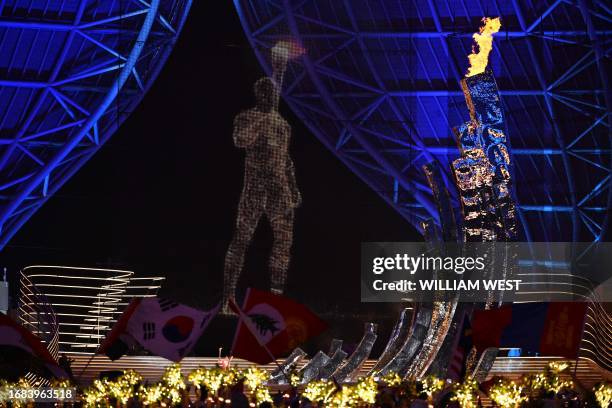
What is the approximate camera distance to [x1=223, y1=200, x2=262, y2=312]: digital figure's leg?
99.4ft

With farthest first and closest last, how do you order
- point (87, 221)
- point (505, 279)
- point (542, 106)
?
point (542, 106) → point (87, 221) → point (505, 279)

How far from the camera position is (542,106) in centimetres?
3588

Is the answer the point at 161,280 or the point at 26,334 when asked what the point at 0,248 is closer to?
the point at 161,280

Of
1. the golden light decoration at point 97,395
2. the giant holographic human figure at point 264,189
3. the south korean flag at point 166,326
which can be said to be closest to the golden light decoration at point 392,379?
the south korean flag at point 166,326

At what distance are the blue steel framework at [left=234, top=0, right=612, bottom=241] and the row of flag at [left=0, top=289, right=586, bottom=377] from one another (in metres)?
15.6

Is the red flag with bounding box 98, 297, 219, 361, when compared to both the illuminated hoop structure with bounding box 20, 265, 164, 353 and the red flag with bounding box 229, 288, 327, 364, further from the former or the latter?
the illuminated hoop structure with bounding box 20, 265, 164, 353

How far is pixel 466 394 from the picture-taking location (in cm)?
1725

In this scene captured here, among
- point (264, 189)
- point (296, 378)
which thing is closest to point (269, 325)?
point (296, 378)

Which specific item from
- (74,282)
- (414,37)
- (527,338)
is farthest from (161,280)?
(527,338)

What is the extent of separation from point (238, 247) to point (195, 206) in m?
1.51

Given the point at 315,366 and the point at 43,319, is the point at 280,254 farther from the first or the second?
the point at 315,366

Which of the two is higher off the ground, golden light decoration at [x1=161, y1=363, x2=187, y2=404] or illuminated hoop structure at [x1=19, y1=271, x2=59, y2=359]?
illuminated hoop structure at [x1=19, y1=271, x2=59, y2=359]

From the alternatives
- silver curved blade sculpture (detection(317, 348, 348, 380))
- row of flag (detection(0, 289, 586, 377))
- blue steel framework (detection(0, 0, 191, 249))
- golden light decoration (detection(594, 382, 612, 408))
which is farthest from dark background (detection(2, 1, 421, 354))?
golden light decoration (detection(594, 382, 612, 408))

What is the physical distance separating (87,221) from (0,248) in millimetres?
4532
